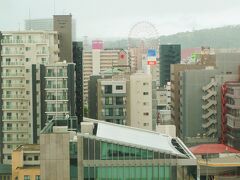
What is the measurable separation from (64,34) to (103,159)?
43.7m

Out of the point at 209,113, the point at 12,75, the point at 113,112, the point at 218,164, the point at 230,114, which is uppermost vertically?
the point at 12,75

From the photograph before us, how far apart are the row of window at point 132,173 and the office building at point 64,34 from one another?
135 feet

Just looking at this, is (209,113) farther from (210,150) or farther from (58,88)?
(58,88)

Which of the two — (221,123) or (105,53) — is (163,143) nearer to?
(221,123)

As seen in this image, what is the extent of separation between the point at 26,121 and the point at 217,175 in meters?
20.3

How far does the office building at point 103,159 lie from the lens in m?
28.9

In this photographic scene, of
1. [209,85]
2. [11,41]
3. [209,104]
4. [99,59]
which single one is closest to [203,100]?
[209,104]

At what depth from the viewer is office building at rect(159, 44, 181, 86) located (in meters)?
142

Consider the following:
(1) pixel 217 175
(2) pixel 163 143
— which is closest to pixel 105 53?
(1) pixel 217 175

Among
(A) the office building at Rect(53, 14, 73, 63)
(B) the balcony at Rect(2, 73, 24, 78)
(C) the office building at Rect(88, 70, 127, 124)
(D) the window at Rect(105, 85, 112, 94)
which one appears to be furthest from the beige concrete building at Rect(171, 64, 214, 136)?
(B) the balcony at Rect(2, 73, 24, 78)

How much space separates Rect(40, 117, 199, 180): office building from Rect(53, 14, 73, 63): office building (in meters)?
40.2

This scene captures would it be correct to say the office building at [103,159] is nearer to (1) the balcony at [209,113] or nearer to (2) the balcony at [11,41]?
(2) the balcony at [11,41]

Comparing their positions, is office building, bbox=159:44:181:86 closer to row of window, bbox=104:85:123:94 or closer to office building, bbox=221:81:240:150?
office building, bbox=221:81:240:150

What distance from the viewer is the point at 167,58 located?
146 meters
